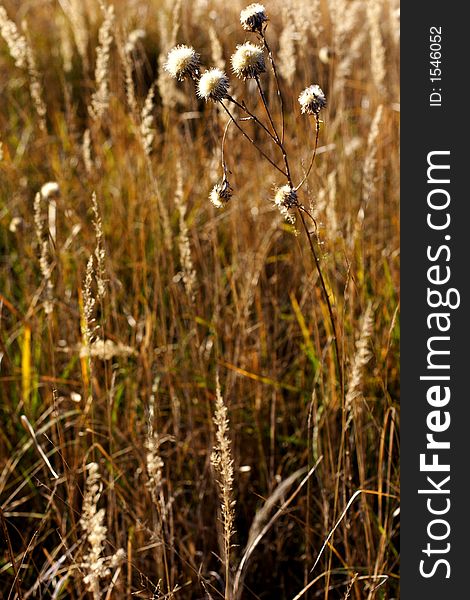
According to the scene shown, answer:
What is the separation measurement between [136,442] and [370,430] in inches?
23.8

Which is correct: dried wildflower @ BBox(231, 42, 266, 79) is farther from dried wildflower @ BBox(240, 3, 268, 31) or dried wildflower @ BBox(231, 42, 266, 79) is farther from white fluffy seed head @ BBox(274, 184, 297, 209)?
white fluffy seed head @ BBox(274, 184, 297, 209)

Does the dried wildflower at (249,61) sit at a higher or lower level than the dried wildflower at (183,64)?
lower

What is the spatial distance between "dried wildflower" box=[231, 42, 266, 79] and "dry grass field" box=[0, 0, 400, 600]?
0.33 feet

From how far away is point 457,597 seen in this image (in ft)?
4.98

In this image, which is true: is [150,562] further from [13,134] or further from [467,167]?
[13,134]

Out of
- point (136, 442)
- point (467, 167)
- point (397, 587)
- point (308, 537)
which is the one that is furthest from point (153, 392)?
point (467, 167)

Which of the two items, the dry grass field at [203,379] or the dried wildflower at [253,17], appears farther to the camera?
the dry grass field at [203,379]

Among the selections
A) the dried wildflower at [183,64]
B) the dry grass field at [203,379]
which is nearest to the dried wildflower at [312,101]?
the dry grass field at [203,379]

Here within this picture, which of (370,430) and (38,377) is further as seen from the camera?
(38,377)

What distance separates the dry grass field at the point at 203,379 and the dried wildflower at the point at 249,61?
0.10m

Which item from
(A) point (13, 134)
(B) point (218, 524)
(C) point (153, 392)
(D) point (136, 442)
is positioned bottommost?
(B) point (218, 524)

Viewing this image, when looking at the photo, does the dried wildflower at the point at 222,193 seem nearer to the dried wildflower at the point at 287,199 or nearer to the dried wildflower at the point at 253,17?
the dried wildflower at the point at 287,199

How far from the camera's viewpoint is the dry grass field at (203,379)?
159 cm

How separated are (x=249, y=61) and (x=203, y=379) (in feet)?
3.06
